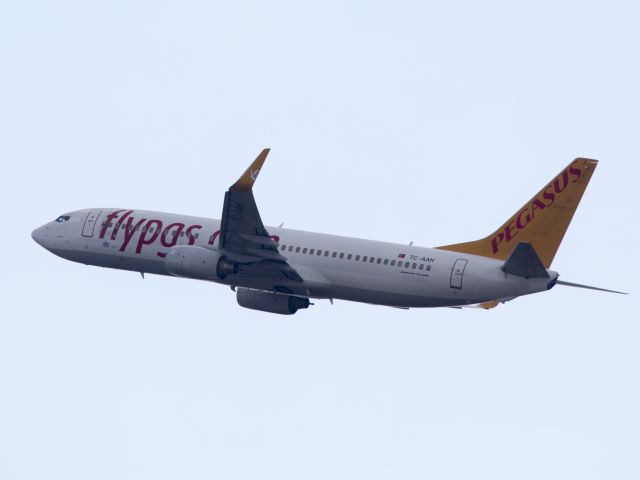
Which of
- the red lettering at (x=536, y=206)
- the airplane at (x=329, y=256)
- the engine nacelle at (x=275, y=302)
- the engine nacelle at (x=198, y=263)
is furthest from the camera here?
the engine nacelle at (x=275, y=302)

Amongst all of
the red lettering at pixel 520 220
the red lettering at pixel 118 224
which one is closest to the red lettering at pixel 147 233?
the red lettering at pixel 118 224

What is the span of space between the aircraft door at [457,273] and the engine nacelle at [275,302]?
888 cm

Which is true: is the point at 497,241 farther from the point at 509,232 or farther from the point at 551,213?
the point at 551,213

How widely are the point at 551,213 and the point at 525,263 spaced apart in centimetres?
308

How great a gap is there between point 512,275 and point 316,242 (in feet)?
33.9

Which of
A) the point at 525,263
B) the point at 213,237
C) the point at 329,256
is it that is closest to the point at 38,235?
the point at 213,237

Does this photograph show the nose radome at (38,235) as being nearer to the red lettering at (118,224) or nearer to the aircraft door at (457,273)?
the red lettering at (118,224)

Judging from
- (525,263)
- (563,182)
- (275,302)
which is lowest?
(275,302)

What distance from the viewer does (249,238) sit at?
6284 cm

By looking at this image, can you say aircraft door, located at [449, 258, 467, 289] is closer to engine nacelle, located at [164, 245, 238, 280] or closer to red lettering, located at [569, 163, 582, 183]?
red lettering, located at [569, 163, 582, 183]

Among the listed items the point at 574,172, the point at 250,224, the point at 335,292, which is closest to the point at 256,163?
the point at 250,224

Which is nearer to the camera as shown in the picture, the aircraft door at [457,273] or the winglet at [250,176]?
the winglet at [250,176]

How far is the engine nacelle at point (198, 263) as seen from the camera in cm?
6406

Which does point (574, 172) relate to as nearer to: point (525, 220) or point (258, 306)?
point (525, 220)
